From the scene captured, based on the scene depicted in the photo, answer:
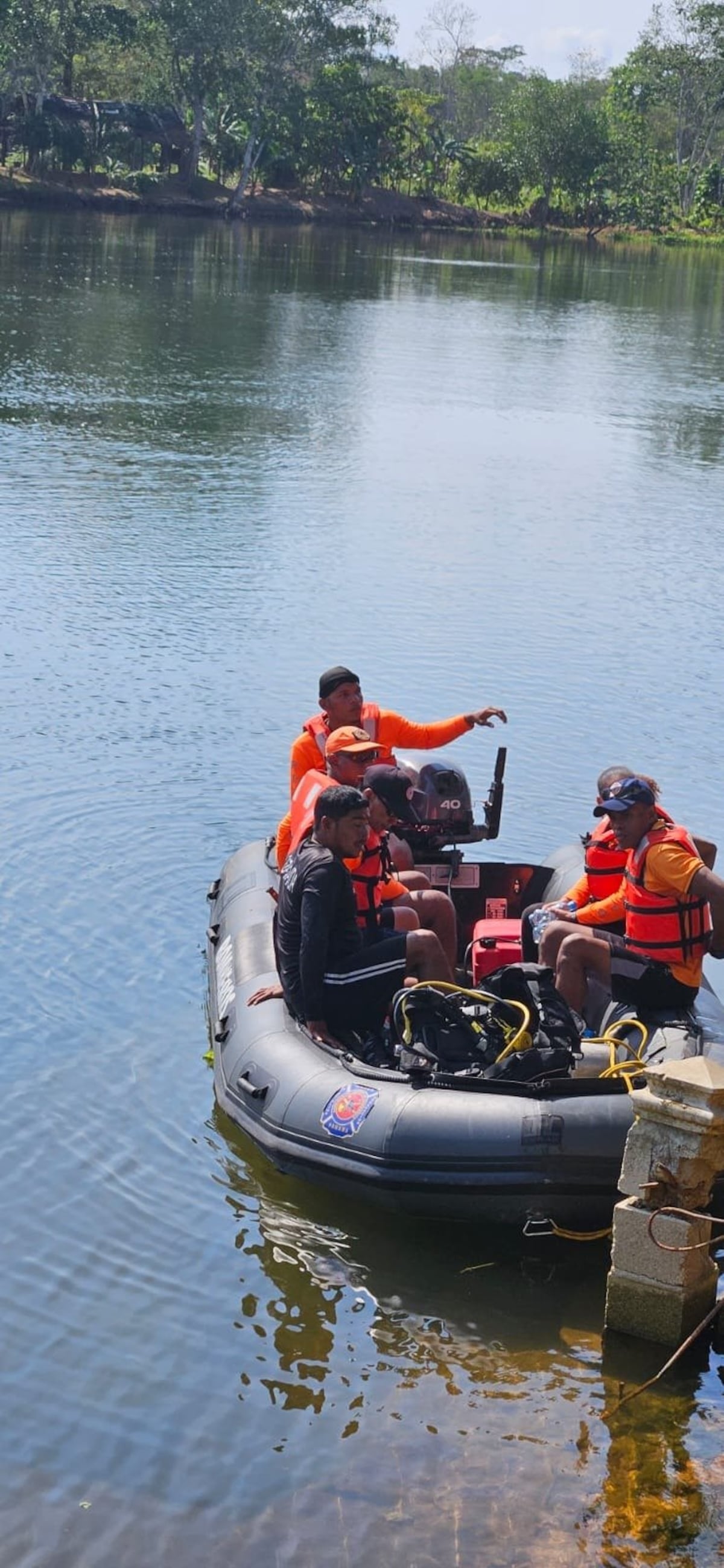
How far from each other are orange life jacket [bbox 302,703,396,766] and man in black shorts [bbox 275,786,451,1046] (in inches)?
47.0

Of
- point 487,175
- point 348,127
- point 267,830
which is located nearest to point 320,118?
point 348,127

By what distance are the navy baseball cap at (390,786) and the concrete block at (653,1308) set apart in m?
2.52

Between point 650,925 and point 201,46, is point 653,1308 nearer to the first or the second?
point 650,925

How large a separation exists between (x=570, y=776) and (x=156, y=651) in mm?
3804

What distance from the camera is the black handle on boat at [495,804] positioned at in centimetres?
816

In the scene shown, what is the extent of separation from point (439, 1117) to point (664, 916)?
1198 millimetres

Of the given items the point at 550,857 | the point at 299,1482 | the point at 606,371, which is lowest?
the point at 299,1482

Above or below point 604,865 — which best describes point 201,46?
above

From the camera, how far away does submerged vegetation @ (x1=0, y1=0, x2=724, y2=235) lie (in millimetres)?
64250

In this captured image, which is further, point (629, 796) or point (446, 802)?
point (446, 802)

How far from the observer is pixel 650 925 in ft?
21.6

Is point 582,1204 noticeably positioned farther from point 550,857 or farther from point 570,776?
point 570,776

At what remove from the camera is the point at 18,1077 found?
24.1 feet

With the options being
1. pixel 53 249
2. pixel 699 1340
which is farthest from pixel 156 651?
pixel 53 249
